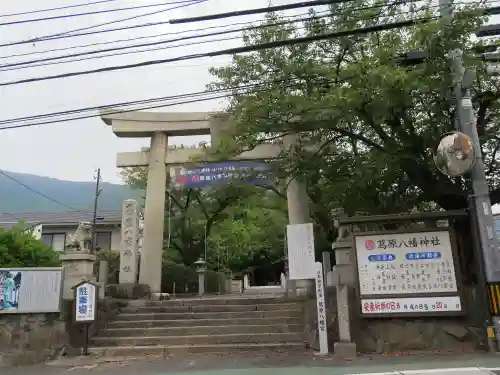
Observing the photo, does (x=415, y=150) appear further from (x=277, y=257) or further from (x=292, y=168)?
(x=277, y=257)

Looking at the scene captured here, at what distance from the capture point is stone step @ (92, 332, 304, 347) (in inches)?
412

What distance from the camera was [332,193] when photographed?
13.3 metres

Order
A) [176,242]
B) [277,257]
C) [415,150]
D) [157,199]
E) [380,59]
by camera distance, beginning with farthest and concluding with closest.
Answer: [277,257]
[176,242]
[157,199]
[415,150]
[380,59]

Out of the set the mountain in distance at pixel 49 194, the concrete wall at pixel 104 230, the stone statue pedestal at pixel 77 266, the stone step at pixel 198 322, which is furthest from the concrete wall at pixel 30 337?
the mountain in distance at pixel 49 194

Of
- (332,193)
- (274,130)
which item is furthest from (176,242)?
(274,130)

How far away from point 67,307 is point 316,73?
28.0ft

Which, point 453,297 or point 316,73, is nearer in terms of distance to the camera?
point 453,297

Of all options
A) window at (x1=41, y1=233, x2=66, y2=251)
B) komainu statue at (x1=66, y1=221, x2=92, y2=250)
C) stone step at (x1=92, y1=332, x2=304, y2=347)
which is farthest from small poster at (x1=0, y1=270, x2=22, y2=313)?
window at (x1=41, y1=233, x2=66, y2=251)

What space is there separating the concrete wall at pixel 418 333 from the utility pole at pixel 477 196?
42 centimetres

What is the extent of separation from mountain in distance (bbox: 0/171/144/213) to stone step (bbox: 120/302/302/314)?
78.6 m

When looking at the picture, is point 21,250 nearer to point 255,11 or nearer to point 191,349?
point 191,349

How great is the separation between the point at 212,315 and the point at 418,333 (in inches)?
217

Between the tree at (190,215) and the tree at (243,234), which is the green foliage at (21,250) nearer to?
the tree at (190,215)

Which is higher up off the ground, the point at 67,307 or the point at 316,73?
the point at 316,73
